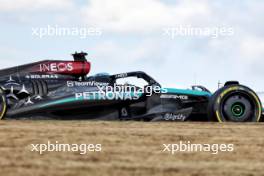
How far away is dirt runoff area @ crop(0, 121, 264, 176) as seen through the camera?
12.5 feet

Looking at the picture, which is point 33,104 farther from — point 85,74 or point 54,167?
point 54,167

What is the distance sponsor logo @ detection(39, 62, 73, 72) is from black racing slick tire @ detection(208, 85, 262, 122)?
2.90m

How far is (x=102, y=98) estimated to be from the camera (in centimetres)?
956

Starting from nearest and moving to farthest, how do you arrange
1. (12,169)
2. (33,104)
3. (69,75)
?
(12,169), (33,104), (69,75)

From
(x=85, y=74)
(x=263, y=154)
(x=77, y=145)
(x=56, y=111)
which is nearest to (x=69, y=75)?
(x=85, y=74)

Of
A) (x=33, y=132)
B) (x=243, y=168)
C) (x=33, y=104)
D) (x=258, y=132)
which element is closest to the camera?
(x=243, y=168)

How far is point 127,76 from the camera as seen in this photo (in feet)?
34.0

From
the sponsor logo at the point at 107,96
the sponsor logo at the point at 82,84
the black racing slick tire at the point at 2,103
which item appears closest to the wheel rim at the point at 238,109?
the sponsor logo at the point at 107,96

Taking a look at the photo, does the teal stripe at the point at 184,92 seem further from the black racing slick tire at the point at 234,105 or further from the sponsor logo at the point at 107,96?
the black racing slick tire at the point at 234,105

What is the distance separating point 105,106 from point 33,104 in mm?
1342

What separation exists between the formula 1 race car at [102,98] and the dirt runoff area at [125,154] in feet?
9.90

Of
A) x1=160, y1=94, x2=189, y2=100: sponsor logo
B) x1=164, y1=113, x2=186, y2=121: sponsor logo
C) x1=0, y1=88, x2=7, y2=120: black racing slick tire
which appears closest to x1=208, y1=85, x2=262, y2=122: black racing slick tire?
x1=164, y1=113, x2=186, y2=121: sponsor logo

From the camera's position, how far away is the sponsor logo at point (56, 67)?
395 inches

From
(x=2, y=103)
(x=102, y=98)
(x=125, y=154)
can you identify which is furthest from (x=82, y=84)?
(x=125, y=154)
